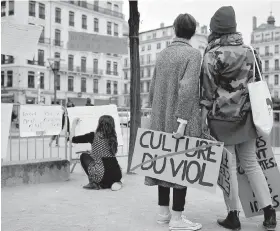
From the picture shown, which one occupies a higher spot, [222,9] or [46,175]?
[222,9]

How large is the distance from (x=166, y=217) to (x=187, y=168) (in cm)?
53

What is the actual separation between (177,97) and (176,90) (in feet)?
0.19

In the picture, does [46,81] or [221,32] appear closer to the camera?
[221,32]

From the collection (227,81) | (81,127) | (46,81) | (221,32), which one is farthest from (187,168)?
(46,81)

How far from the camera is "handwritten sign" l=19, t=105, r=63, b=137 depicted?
20.1ft

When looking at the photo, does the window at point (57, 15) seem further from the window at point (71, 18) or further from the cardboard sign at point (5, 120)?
the cardboard sign at point (5, 120)

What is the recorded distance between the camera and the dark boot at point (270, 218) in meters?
3.35

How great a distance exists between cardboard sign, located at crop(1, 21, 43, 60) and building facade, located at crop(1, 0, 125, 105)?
44.3 metres

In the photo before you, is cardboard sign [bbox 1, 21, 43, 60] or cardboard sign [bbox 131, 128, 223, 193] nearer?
cardboard sign [bbox 131, 128, 223, 193]

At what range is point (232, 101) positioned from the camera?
329 cm

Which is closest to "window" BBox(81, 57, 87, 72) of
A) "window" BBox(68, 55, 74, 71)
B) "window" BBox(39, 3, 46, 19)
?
"window" BBox(68, 55, 74, 71)

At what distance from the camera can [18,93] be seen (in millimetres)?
50656

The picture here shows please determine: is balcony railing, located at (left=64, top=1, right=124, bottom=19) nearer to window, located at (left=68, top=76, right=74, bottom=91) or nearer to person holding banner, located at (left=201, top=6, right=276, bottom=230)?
window, located at (left=68, top=76, right=74, bottom=91)

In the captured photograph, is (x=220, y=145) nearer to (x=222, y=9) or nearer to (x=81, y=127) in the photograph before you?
(x=222, y=9)
